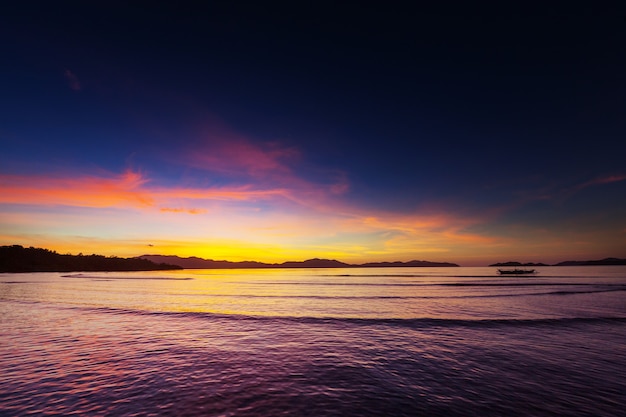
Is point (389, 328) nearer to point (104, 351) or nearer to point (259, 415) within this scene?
point (259, 415)

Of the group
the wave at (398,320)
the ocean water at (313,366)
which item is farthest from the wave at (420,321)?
the ocean water at (313,366)

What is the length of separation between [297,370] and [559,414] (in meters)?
10.1

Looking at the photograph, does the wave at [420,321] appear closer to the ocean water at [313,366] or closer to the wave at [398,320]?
the wave at [398,320]

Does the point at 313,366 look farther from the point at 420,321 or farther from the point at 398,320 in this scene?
the point at 420,321

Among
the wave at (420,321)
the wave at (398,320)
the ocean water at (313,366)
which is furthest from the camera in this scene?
the wave at (420,321)

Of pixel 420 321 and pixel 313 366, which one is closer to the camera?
pixel 313 366

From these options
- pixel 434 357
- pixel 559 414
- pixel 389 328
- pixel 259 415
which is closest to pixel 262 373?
pixel 259 415

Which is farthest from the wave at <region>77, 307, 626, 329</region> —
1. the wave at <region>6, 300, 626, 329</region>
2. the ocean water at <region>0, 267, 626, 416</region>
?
the ocean water at <region>0, 267, 626, 416</region>

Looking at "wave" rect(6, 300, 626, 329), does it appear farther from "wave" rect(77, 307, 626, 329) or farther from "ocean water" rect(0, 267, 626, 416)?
"ocean water" rect(0, 267, 626, 416)

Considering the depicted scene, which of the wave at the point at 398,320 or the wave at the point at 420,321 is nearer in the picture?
the wave at the point at 398,320

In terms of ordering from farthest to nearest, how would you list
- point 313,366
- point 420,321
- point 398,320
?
point 398,320 < point 420,321 < point 313,366

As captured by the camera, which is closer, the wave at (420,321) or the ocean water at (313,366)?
the ocean water at (313,366)

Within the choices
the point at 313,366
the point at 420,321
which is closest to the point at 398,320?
the point at 420,321

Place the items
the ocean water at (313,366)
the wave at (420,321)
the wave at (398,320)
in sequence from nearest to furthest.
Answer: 1. the ocean water at (313,366)
2. the wave at (398,320)
3. the wave at (420,321)
